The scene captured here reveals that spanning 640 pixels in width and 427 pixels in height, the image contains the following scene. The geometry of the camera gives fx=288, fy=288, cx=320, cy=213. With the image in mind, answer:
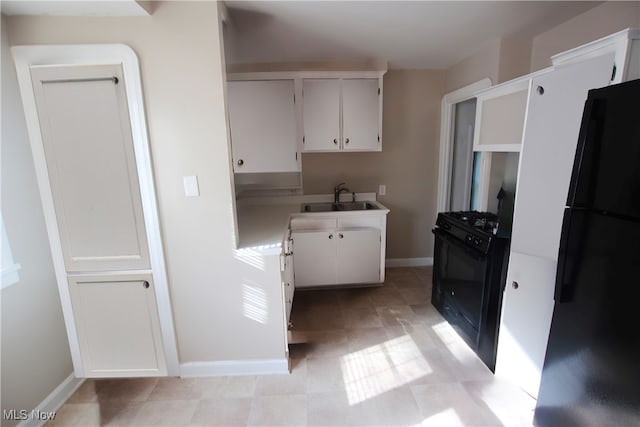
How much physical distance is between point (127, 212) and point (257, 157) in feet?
4.07

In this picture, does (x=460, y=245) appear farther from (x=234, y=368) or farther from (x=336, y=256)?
(x=234, y=368)

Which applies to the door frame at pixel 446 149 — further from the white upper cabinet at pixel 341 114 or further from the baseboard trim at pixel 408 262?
the white upper cabinet at pixel 341 114

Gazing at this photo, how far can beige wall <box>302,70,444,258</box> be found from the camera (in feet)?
10.6

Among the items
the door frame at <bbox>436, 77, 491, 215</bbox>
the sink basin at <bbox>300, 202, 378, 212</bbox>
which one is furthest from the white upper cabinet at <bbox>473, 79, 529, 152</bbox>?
the sink basin at <bbox>300, 202, 378, 212</bbox>

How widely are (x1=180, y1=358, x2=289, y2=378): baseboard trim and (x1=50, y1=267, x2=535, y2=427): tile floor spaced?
38mm

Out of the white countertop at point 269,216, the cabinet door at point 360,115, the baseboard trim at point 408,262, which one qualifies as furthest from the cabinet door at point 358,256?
the cabinet door at point 360,115

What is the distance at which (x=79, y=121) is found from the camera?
1.56 metres

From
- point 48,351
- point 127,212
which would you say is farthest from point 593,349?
point 48,351

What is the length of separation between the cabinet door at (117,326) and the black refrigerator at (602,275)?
222 centimetres

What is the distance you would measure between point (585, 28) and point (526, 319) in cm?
192

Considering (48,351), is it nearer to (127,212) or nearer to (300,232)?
(127,212)

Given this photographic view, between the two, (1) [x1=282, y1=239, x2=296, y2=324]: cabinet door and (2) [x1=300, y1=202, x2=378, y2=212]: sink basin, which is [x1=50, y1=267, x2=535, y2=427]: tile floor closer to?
(1) [x1=282, y1=239, x2=296, y2=324]: cabinet door

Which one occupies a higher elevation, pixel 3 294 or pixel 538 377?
pixel 3 294

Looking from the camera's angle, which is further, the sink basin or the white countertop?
the sink basin
